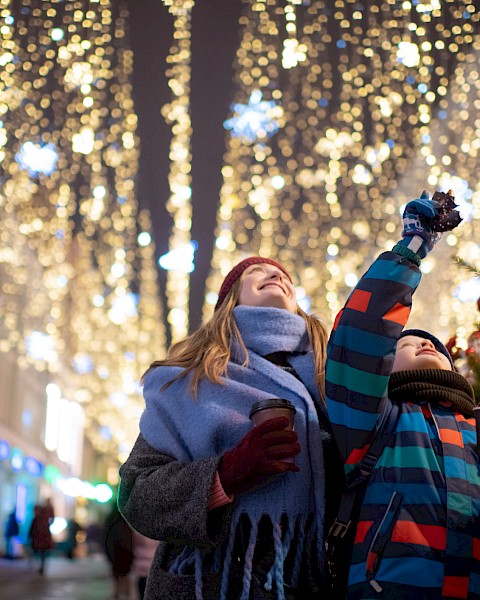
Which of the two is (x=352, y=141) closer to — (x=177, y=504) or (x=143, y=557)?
(x=143, y=557)

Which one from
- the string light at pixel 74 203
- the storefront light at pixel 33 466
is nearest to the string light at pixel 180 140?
the string light at pixel 74 203

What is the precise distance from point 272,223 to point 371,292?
45.9 ft

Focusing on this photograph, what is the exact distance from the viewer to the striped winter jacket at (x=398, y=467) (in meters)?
2.18

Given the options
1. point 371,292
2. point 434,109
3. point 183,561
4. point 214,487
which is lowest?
point 183,561

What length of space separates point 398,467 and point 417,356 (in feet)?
1.61

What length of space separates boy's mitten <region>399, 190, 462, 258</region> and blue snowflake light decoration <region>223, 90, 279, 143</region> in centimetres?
993

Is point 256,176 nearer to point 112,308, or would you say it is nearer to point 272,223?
point 272,223

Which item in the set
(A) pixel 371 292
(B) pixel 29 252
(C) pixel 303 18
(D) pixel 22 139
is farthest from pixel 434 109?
(B) pixel 29 252

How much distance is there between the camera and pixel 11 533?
2166cm

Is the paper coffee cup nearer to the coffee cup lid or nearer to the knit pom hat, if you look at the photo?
the coffee cup lid

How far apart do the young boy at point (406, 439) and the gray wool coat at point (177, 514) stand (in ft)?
1.31

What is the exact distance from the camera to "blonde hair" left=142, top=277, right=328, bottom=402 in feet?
8.87

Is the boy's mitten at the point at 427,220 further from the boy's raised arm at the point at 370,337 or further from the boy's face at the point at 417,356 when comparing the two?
the boy's face at the point at 417,356

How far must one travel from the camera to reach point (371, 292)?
246 cm
